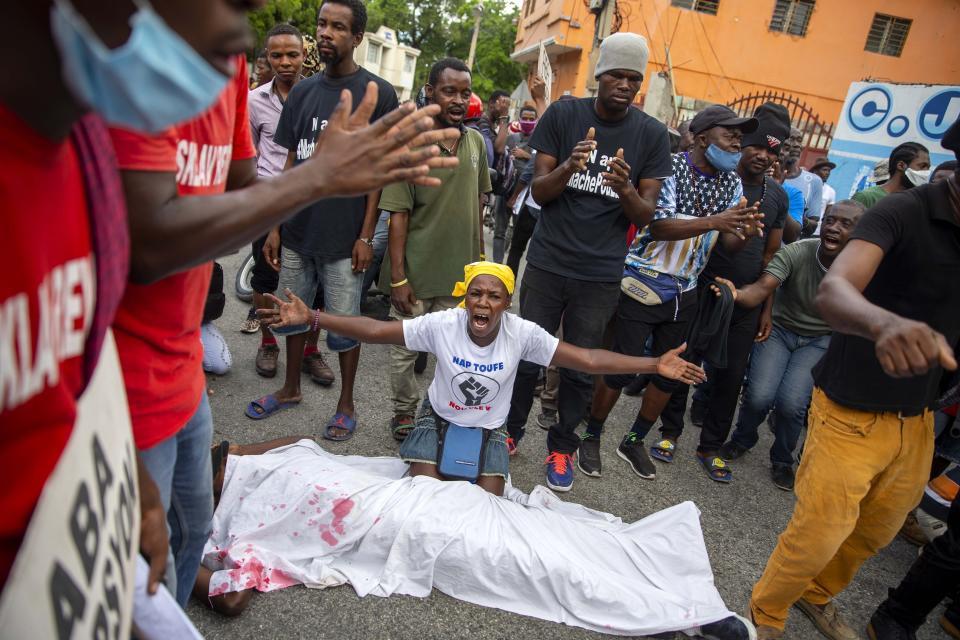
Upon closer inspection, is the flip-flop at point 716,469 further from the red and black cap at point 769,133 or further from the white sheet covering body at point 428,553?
the red and black cap at point 769,133

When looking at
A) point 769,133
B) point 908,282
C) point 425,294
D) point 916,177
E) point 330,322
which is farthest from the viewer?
point 916,177

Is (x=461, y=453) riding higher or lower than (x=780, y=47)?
lower

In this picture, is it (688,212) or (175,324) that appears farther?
(688,212)

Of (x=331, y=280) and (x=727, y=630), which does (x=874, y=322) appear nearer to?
(x=727, y=630)

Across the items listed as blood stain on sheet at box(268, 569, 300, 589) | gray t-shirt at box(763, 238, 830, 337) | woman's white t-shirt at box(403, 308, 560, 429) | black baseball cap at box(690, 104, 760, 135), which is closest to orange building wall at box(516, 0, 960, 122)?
black baseball cap at box(690, 104, 760, 135)

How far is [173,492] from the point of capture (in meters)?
1.62

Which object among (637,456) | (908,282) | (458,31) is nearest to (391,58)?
(458,31)

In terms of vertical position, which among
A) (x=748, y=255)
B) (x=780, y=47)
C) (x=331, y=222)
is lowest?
(x=331, y=222)

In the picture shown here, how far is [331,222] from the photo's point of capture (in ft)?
11.3

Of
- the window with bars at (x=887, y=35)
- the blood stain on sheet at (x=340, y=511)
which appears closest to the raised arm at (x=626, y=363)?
the blood stain on sheet at (x=340, y=511)

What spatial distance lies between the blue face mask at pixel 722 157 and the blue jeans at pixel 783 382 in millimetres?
1112

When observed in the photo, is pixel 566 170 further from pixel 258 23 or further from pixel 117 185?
pixel 258 23

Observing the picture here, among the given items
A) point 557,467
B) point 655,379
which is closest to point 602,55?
point 655,379

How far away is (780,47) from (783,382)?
801 inches
